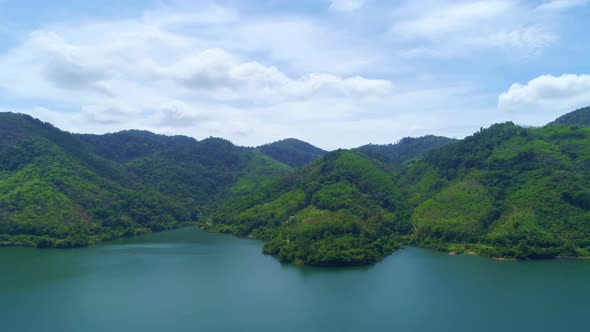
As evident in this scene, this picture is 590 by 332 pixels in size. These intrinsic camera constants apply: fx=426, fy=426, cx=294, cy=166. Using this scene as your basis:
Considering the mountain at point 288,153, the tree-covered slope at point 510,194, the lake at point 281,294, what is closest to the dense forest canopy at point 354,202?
the tree-covered slope at point 510,194

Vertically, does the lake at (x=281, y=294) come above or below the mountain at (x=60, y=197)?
below

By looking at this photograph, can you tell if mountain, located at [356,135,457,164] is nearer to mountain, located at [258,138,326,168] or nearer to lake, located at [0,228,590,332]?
mountain, located at [258,138,326,168]

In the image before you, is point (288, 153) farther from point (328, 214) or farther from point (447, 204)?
point (328, 214)

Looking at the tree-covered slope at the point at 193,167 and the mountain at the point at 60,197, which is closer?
the mountain at the point at 60,197

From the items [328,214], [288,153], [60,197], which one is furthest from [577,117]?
[60,197]

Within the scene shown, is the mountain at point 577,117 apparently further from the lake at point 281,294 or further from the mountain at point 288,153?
the mountain at point 288,153

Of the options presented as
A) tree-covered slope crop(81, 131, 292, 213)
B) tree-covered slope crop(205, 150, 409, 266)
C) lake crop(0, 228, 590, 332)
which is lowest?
lake crop(0, 228, 590, 332)

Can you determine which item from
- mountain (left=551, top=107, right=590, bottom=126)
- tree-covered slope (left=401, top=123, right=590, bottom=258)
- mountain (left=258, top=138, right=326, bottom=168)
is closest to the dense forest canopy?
tree-covered slope (left=401, top=123, right=590, bottom=258)
